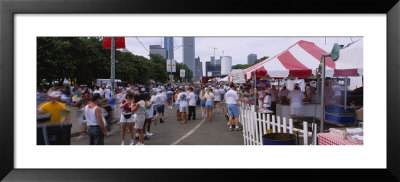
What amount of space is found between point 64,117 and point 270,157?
4242mm

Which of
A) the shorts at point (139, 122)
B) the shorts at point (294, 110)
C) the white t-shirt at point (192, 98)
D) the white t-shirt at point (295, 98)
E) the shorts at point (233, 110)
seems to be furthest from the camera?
the white t-shirt at point (192, 98)

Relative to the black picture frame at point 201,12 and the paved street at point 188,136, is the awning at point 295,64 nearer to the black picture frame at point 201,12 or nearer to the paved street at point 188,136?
the paved street at point 188,136

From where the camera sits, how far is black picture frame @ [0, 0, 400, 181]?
12.7ft

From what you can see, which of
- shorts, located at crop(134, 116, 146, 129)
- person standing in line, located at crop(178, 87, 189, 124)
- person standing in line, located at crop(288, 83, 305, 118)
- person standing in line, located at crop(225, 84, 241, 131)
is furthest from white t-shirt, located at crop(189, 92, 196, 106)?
shorts, located at crop(134, 116, 146, 129)

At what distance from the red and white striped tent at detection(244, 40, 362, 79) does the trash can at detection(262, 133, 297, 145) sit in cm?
368

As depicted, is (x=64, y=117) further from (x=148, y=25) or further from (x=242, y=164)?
(x=242, y=164)

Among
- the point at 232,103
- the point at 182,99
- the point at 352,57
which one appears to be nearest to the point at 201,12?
the point at 352,57

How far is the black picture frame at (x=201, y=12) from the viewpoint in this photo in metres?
3.88

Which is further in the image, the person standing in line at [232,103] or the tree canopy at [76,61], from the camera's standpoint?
the tree canopy at [76,61]

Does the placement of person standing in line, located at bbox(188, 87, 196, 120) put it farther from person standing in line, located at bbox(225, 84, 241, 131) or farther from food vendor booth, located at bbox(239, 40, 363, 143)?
food vendor booth, located at bbox(239, 40, 363, 143)

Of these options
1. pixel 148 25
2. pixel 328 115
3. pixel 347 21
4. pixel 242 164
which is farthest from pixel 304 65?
pixel 148 25

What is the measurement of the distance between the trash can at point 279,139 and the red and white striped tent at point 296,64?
3683 mm

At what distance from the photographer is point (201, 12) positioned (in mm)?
3945

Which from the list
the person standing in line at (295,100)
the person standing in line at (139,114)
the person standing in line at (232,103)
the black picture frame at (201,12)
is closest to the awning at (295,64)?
the person standing in line at (232,103)
